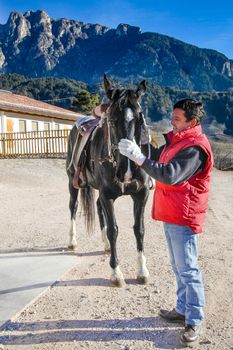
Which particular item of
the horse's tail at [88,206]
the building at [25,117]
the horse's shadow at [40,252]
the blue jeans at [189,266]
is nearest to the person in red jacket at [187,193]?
the blue jeans at [189,266]

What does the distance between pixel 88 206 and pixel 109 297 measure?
2.20 m

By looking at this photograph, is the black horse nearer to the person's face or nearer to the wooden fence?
the person's face

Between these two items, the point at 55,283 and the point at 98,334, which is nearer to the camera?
the point at 98,334

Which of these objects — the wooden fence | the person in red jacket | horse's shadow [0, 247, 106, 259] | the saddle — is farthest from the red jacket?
the wooden fence

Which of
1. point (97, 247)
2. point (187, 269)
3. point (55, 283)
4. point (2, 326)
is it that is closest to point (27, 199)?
point (97, 247)

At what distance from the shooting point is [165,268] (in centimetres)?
459

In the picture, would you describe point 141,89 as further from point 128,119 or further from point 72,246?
point 72,246

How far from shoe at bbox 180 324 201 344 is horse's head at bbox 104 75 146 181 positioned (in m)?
1.37

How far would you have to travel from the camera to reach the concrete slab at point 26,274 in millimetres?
3599

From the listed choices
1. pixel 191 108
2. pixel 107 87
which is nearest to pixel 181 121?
pixel 191 108

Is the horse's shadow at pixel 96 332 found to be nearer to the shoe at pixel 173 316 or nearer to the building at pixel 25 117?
the shoe at pixel 173 316

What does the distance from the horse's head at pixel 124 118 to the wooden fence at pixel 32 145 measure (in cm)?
1897

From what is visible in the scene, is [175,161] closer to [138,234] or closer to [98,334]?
[98,334]

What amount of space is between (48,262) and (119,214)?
11.6ft
